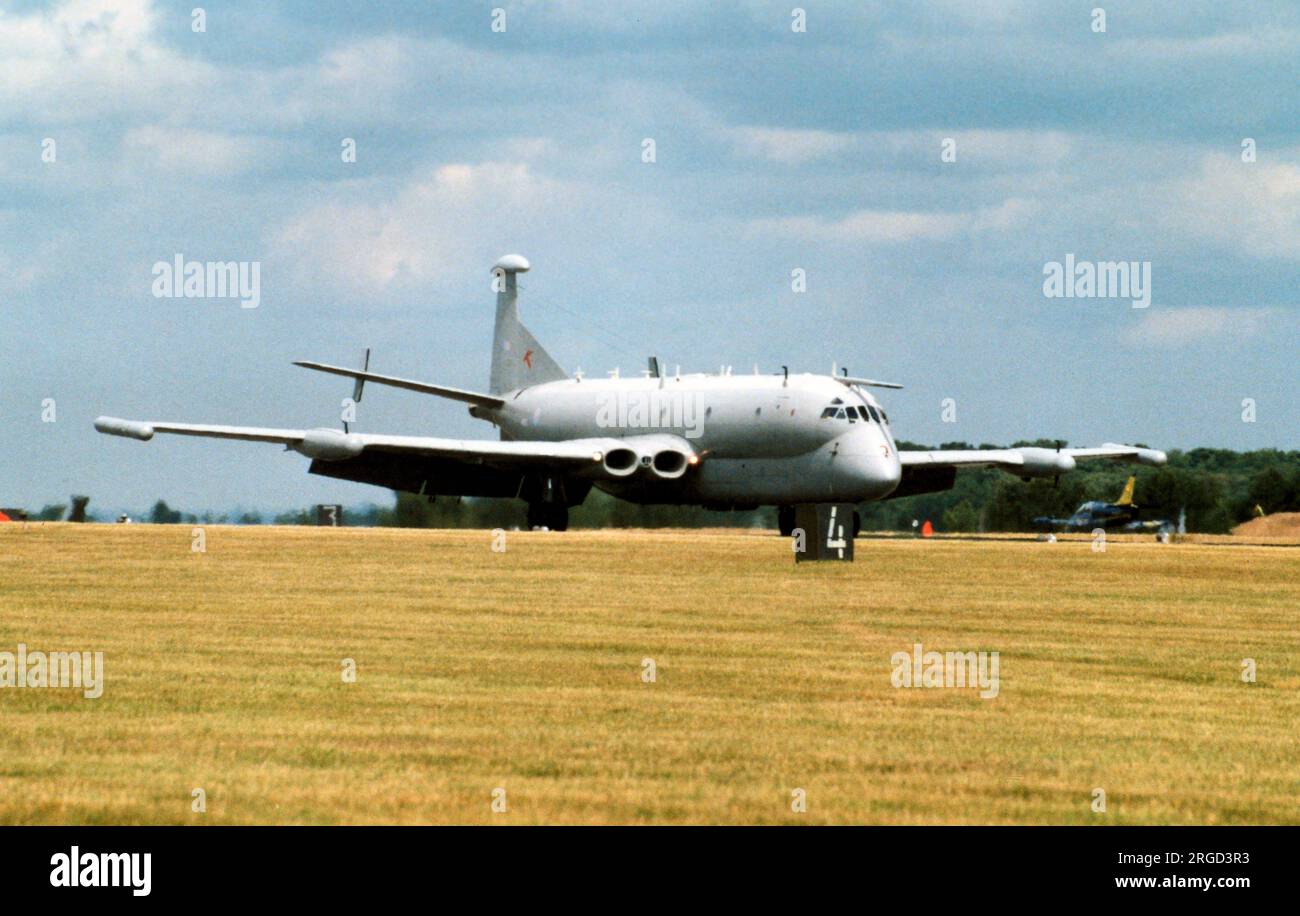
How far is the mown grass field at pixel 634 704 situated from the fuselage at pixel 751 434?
19.1 m

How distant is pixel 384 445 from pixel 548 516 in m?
7.38

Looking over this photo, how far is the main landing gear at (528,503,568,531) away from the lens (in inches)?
2334

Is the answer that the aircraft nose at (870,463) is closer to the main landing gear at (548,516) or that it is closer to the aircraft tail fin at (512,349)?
the main landing gear at (548,516)

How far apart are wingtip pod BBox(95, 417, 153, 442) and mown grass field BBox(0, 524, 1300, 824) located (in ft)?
66.7

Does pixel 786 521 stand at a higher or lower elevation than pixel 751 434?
lower

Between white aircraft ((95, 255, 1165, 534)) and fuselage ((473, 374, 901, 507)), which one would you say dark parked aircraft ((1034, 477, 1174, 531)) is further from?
fuselage ((473, 374, 901, 507))

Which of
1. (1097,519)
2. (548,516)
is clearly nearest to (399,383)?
(548,516)

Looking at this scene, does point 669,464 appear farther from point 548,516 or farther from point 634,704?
point 634,704

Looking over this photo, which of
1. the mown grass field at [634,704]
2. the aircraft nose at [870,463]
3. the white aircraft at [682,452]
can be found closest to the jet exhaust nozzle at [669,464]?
the white aircraft at [682,452]

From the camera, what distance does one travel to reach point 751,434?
54000mm

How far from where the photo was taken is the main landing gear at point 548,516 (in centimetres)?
5928

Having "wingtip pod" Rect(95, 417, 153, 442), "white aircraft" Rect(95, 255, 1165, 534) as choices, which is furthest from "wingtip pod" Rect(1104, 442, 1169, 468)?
"wingtip pod" Rect(95, 417, 153, 442)
